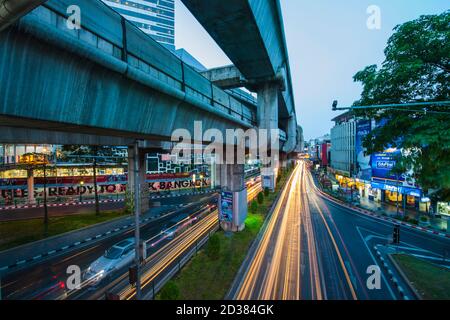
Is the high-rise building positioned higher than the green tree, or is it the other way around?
the high-rise building

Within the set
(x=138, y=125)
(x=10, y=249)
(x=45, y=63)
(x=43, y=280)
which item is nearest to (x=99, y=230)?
(x=10, y=249)

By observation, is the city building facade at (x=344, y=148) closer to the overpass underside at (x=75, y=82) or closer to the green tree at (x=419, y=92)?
the green tree at (x=419, y=92)

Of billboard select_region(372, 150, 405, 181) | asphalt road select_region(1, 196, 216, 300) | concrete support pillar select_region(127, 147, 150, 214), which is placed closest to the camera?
asphalt road select_region(1, 196, 216, 300)

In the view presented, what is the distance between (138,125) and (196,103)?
3052 mm

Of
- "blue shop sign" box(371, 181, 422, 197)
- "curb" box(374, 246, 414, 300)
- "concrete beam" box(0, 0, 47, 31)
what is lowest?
"curb" box(374, 246, 414, 300)

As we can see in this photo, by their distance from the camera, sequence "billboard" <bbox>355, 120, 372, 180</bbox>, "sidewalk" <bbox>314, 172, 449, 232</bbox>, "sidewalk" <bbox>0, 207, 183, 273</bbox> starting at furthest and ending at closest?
"billboard" <bbox>355, 120, 372, 180</bbox>, "sidewalk" <bbox>314, 172, 449, 232</bbox>, "sidewalk" <bbox>0, 207, 183, 273</bbox>

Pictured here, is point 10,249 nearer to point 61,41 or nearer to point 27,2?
point 61,41

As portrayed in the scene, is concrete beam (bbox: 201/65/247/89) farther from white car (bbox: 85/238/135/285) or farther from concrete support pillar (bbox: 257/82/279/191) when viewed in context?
white car (bbox: 85/238/135/285)

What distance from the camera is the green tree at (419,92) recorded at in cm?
861

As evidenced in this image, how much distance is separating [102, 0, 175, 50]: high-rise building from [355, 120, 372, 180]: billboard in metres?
66.1

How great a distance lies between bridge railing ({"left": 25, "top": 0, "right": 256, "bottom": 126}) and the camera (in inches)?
187

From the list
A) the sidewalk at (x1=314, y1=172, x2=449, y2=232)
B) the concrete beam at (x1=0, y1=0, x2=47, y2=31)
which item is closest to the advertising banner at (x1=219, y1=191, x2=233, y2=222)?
the concrete beam at (x1=0, y1=0, x2=47, y2=31)

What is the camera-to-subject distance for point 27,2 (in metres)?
2.40

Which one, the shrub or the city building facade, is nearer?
the shrub
